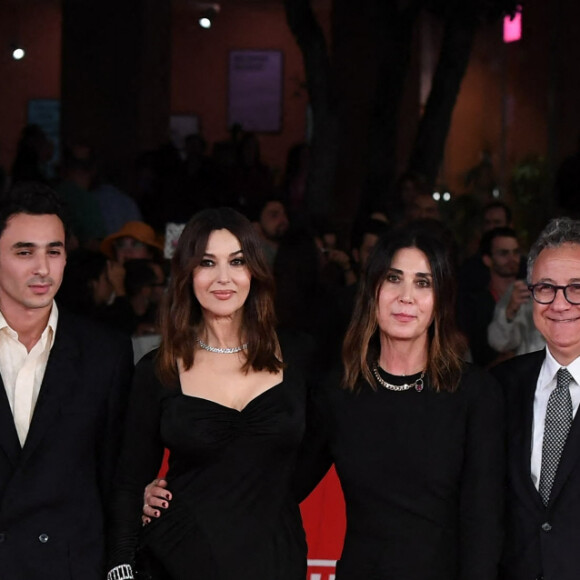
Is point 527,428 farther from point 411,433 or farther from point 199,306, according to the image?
point 199,306

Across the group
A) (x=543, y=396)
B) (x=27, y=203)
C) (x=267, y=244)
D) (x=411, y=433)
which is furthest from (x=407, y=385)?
(x=267, y=244)

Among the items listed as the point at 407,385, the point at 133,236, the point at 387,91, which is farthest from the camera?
the point at 387,91

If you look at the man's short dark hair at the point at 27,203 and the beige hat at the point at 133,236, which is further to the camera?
the beige hat at the point at 133,236

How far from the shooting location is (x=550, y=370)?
4.49 m

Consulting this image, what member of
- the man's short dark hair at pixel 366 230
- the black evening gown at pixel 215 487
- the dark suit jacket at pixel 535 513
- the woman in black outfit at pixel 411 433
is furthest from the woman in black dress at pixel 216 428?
the man's short dark hair at pixel 366 230

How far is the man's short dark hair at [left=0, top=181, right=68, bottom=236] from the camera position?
15.0 ft

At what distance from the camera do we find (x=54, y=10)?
1975 cm

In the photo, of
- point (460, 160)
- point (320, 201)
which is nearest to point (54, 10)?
point (460, 160)

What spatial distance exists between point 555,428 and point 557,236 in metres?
0.66

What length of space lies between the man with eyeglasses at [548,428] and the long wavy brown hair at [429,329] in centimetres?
24

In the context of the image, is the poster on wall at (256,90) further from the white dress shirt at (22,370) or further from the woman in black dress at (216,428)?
the white dress shirt at (22,370)

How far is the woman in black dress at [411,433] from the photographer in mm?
4359

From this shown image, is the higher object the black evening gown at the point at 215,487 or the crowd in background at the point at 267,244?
the crowd in background at the point at 267,244

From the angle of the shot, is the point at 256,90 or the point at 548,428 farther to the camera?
the point at 256,90
